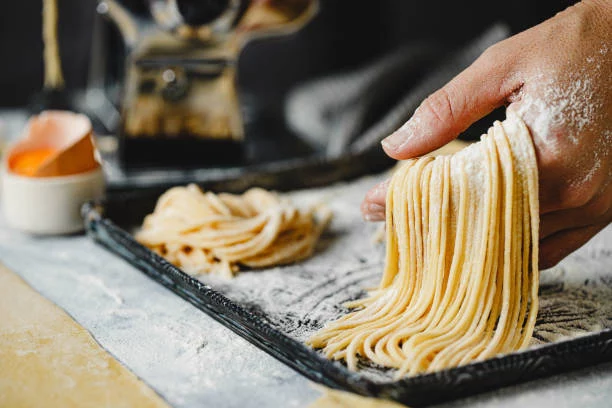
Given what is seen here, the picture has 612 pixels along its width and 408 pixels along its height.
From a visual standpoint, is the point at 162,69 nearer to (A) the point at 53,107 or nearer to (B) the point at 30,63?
(A) the point at 53,107

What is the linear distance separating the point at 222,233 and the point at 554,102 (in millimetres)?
794

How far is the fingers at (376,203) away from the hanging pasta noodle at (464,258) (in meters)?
0.04

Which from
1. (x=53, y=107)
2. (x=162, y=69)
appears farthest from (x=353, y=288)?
(x=53, y=107)

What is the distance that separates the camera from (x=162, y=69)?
2.45 meters

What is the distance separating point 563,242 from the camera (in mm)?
1561

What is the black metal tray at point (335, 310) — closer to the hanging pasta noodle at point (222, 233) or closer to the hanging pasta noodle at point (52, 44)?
the hanging pasta noodle at point (222, 233)

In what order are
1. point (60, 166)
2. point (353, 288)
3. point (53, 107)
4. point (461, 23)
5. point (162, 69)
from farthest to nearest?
point (461, 23)
point (53, 107)
point (162, 69)
point (60, 166)
point (353, 288)

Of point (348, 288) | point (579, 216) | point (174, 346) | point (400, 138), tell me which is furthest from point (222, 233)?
point (579, 216)

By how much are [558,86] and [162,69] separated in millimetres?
1382

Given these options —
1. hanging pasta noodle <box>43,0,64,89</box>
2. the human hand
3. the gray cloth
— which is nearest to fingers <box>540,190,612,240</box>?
the human hand

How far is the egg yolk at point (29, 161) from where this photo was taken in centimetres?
202

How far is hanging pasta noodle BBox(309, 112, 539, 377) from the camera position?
1.35 meters

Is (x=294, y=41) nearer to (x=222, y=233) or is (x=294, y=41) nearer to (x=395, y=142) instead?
(x=222, y=233)

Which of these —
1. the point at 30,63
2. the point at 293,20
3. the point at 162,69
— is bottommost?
the point at 30,63
